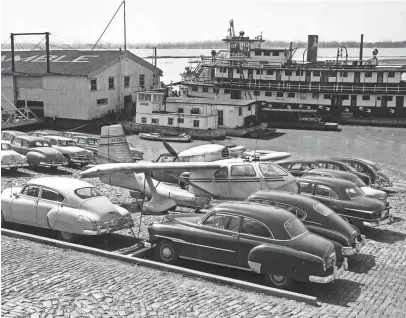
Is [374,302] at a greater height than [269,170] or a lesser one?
lesser

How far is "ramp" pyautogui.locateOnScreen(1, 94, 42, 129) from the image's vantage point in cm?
4375

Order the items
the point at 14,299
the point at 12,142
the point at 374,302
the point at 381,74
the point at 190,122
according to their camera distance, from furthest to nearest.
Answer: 1. the point at 381,74
2. the point at 190,122
3. the point at 12,142
4. the point at 374,302
5. the point at 14,299

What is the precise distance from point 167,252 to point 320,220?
11.4 feet

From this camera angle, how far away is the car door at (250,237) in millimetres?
9992

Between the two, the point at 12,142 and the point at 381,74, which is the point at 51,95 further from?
the point at 381,74

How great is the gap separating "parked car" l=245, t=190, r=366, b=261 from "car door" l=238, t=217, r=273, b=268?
1952 mm

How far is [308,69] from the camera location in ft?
186

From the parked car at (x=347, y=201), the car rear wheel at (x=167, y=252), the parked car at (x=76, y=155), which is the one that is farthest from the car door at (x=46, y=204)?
the parked car at (x=76, y=155)

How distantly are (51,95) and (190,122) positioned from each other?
13097mm

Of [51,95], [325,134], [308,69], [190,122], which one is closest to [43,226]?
[190,122]

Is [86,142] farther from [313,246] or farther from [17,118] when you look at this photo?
[313,246]

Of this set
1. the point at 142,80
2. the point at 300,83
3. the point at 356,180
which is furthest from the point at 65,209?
the point at 300,83

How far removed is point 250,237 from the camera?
1011 cm

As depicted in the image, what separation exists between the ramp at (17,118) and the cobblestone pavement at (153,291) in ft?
112
